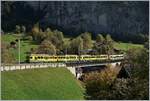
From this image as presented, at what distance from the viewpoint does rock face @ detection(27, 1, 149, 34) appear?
16750 centimetres

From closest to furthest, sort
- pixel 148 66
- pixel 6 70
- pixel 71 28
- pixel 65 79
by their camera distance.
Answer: pixel 148 66
pixel 6 70
pixel 65 79
pixel 71 28

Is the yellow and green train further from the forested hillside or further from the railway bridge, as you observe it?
the forested hillside

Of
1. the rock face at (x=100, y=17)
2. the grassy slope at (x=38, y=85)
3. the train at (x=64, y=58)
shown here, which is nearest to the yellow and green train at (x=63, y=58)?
the train at (x=64, y=58)

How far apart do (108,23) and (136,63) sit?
13086 cm

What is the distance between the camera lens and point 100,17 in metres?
169

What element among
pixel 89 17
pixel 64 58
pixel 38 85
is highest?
pixel 89 17

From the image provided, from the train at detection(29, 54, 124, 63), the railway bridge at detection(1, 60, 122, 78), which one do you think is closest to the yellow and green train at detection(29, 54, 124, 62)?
the train at detection(29, 54, 124, 63)

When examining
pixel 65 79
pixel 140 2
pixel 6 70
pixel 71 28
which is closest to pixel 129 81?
pixel 6 70

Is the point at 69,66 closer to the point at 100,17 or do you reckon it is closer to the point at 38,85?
the point at 38,85

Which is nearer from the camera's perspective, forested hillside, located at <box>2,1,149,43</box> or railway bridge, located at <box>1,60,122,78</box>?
railway bridge, located at <box>1,60,122,78</box>

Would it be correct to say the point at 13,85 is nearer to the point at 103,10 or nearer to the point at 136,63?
the point at 136,63

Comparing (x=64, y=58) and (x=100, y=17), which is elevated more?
(x=100, y=17)

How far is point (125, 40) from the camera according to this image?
156 m

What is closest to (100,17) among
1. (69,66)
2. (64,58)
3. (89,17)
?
(89,17)
